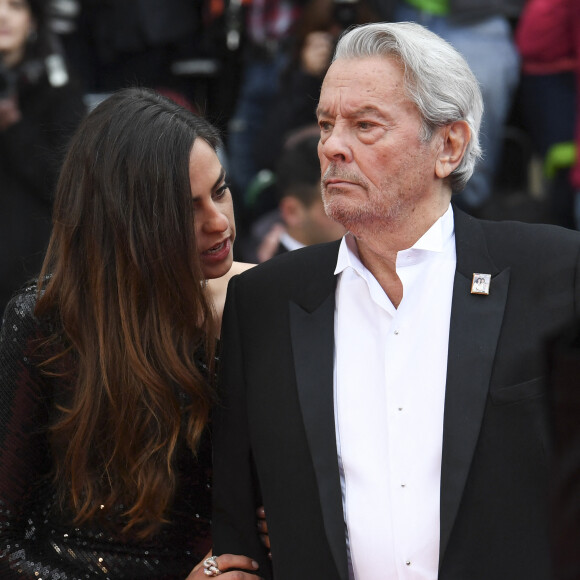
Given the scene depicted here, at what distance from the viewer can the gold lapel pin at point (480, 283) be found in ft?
7.87

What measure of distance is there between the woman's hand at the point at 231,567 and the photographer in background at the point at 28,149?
255 cm

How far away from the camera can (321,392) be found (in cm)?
245

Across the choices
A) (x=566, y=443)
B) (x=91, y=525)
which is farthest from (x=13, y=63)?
(x=566, y=443)

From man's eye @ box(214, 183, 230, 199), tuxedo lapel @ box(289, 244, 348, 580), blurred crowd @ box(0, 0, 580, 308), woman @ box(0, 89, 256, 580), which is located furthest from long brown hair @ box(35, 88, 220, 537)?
blurred crowd @ box(0, 0, 580, 308)

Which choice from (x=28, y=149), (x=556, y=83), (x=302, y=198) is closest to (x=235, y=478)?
(x=302, y=198)

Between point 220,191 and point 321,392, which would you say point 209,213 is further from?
point 321,392

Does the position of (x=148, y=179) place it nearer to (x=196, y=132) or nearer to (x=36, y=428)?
(x=196, y=132)

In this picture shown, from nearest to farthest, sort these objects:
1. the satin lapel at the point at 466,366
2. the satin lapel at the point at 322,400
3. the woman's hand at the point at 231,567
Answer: the satin lapel at the point at 466,366 < the satin lapel at the point at 322,400 < the woman's hand at the point at 231,567

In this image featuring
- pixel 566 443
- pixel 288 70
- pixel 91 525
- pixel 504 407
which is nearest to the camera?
pixel 566 443

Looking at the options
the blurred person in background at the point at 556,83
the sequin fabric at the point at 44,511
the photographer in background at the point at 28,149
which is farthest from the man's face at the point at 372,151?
the blurred person in background at the point at 556,83

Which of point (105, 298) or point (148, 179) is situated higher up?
point (148, 179)

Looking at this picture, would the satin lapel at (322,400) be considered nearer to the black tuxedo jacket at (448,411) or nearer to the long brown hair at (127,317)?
the black tuxedo jacket at (448,411)

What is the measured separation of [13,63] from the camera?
16.6ft

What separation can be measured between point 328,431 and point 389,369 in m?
0.20
